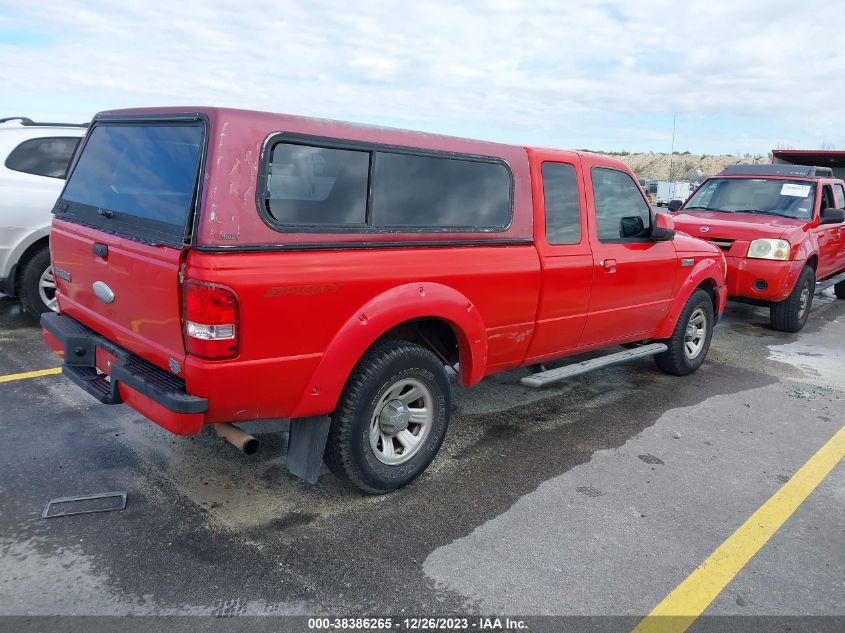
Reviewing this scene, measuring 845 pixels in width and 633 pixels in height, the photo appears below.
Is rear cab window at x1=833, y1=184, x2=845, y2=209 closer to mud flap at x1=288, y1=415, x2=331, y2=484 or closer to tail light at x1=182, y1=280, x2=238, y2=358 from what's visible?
mud flap at x1=288, y1=415, x2=331, y2=484

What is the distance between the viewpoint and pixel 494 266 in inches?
153

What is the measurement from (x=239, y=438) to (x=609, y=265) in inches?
113

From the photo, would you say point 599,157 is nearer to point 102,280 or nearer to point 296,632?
point 102,280

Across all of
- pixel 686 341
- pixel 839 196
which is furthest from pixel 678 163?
pixel 686 341

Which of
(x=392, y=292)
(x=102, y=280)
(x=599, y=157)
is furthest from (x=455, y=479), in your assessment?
(x=599, y=157)

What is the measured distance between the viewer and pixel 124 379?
313cm

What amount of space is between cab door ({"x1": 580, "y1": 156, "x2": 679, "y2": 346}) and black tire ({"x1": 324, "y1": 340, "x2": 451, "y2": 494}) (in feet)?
5.27

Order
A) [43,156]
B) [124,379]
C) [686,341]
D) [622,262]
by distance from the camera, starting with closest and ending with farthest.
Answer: [124,379] < [622,262] < [686,341] < [43,156]

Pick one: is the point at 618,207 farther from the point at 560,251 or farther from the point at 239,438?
the point at 239,438

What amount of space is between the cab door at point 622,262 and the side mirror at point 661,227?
0.06 m

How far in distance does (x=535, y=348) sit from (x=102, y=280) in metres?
2.64

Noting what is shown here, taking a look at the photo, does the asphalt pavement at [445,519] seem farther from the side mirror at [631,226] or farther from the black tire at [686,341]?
the side mirror at [631,226]

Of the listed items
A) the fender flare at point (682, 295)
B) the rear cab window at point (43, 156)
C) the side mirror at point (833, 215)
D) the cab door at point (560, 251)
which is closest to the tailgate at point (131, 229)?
the cab door at point (560, 251)

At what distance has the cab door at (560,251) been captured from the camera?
425 centimetres
